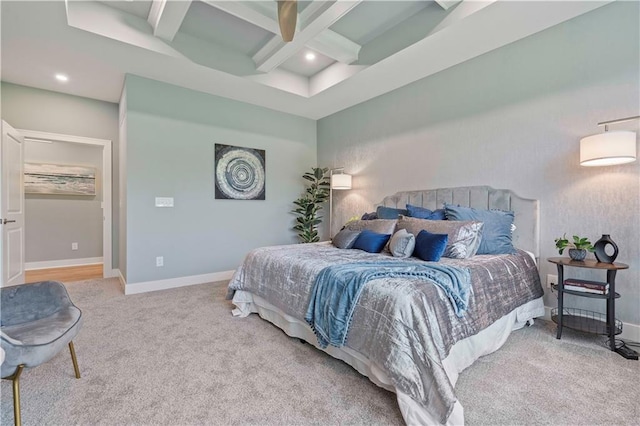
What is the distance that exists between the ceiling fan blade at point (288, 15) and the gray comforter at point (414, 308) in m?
1.79

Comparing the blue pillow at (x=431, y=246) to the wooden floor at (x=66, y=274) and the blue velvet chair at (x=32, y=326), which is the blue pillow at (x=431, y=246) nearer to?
the blue velvet chair at (x=32, y=326)

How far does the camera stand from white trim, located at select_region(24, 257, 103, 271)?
5090 mm

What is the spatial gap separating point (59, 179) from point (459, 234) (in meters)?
6.63

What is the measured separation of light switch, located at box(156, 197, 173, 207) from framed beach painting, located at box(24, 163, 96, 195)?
292 cm

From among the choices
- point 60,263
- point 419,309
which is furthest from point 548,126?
point 60,263

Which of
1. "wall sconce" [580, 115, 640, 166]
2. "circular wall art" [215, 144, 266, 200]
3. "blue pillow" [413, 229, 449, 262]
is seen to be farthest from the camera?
"circular wall art" [215, 144, 266, 200]

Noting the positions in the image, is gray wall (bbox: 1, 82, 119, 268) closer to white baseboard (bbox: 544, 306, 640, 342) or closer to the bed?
the bed

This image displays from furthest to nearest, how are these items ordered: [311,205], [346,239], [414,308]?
[311,205], [346,239], [414,308]

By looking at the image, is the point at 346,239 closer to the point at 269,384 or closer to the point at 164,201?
the point at 269,384

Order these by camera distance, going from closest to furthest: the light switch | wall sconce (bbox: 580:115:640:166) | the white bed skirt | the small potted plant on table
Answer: the white bed skirt < wall sconce (bbox: 580:115:640:166) < the small potted plant on table < the light switch

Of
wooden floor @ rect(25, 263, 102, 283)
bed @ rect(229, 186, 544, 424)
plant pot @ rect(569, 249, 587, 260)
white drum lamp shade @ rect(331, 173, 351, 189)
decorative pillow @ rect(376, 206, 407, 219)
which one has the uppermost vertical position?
white drum lamp shade @ rect(331, 173, 351, 189)

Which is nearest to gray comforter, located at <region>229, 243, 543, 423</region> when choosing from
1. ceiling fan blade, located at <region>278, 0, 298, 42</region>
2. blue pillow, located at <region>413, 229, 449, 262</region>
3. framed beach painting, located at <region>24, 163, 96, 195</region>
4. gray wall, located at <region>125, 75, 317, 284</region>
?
blue pillow, located at <region>413, 229, 449, 262</region>

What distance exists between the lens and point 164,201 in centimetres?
391

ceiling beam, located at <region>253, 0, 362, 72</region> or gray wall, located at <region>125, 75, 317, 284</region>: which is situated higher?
ceiling beam, located at <region>253, 0, 362, 72</region>
